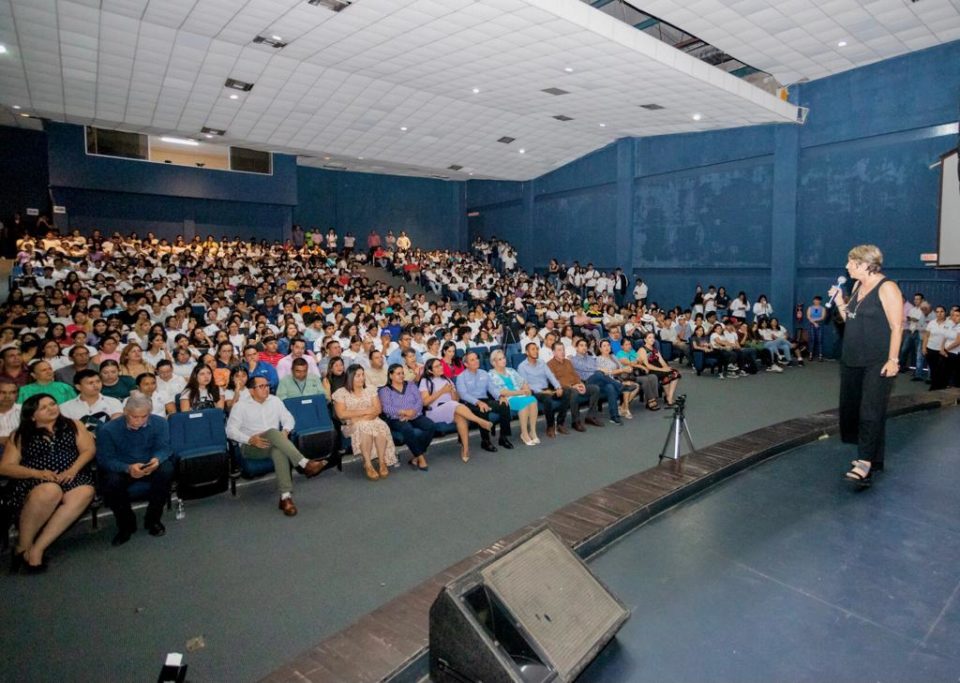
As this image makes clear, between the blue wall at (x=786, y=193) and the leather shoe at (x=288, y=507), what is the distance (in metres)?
12.4

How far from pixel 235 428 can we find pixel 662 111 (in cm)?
1244

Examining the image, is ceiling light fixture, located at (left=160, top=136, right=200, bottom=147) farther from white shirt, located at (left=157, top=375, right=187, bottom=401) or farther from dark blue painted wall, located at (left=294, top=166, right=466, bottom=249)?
white shirt, located at (left=157, top=375, right=187, bottom=401)

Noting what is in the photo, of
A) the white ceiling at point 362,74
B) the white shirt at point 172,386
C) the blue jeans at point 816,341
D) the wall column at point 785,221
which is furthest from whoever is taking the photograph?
the wall column at point 785,221

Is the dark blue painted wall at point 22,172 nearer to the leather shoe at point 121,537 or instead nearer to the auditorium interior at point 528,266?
the auditorium interior at point 528,266

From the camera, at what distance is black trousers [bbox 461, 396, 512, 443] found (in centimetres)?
562

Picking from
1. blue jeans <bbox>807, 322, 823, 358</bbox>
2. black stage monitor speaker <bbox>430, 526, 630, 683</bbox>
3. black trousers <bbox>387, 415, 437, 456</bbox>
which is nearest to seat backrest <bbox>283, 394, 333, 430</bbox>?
black trousers <bbox>387, 415, 437, 456</bbox>

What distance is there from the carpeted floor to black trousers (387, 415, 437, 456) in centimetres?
23

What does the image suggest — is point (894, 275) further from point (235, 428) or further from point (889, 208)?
point (235, 428)

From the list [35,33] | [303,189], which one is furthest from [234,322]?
[303,189]

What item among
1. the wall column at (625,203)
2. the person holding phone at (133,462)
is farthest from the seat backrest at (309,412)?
the wall column at (625,203)

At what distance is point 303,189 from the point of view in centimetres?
2125

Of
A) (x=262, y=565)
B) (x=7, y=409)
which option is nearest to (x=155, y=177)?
(x=7, y=409)

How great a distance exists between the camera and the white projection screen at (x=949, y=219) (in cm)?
586

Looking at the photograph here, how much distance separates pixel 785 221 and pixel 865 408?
11407mm
